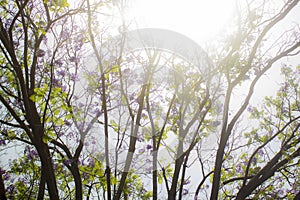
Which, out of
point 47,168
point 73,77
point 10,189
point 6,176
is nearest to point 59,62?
point 73,77

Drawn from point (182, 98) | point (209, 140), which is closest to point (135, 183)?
point (209, 140)

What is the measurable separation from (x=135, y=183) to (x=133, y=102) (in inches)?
60.4

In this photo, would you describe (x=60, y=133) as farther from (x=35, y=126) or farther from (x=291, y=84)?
(x=291, y=84)

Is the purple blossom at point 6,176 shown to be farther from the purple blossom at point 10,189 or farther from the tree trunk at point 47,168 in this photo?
the tree trunk at point 47,168

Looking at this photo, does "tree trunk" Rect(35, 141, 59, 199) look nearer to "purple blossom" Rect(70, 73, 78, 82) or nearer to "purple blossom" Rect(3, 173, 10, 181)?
"purple blossom" Rect(70, 73, 78, 82)

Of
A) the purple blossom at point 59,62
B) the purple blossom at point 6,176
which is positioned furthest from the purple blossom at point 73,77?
the purple blossom at point 6,176

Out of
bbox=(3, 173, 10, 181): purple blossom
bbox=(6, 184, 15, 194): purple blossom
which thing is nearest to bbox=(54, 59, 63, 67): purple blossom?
bbox=(3, 173, 10, 181): purple blossom

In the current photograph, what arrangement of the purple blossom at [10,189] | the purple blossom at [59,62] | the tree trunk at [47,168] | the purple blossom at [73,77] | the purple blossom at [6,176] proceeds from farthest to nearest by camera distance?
the purple blossom at [10,189], the purple blossom at [6,176], the purple blossom at [73,77], the purple blossom at [59,62], the tree trunk at [47,168]

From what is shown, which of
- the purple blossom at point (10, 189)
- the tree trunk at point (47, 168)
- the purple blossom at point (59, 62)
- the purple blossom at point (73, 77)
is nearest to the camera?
the tree trunk at point (47, 168)

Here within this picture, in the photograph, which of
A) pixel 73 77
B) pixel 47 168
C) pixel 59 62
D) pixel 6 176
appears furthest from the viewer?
pixel 6 176

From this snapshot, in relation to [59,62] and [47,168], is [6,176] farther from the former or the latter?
[59,62]

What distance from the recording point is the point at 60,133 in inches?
192

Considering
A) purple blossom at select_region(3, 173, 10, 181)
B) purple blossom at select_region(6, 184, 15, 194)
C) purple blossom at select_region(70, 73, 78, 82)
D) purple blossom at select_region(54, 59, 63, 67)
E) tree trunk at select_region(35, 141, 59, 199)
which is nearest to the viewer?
tree trunk at select_region(35, 141, 59, 199)

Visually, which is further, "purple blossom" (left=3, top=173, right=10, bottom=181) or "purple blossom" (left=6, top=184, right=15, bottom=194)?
"purple blossom" (left=6, top=184, right=15, bottom=194)
